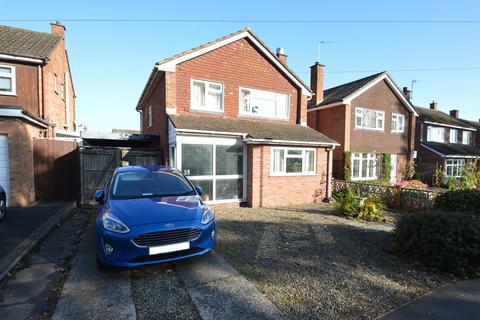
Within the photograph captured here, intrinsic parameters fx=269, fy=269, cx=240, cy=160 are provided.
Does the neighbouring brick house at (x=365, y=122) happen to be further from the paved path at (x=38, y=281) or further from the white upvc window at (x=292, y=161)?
the paved path at (x=38, y=281)

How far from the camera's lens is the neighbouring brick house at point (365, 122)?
17281mm

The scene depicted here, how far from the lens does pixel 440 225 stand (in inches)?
182

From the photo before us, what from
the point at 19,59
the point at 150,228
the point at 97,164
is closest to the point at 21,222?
the point at 97,164

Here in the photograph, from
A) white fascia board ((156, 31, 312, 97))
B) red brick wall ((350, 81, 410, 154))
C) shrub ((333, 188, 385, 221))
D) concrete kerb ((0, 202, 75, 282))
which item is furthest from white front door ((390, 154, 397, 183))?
→ concrete kerb ((0, 202, 75, 282))

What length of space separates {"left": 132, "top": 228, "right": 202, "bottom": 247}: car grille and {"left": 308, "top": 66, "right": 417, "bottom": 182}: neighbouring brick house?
48.1ft

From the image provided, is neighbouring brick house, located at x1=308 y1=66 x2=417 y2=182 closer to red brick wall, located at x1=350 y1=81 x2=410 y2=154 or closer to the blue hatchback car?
red brick wall, located at x1=350 y1=81 x2=410 y2=154

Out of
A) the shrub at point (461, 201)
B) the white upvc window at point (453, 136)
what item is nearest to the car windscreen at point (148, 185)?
the shrub at point (461, 201)

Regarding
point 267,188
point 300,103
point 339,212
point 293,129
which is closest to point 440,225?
point 339,212

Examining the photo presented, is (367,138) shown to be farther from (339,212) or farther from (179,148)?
(179,148)

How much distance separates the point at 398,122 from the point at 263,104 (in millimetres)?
12965

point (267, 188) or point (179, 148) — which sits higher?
→ point (179, 148)

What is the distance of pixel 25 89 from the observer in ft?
39.6

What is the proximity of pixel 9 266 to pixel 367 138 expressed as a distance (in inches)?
740

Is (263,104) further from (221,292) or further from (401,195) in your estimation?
(221,292)
